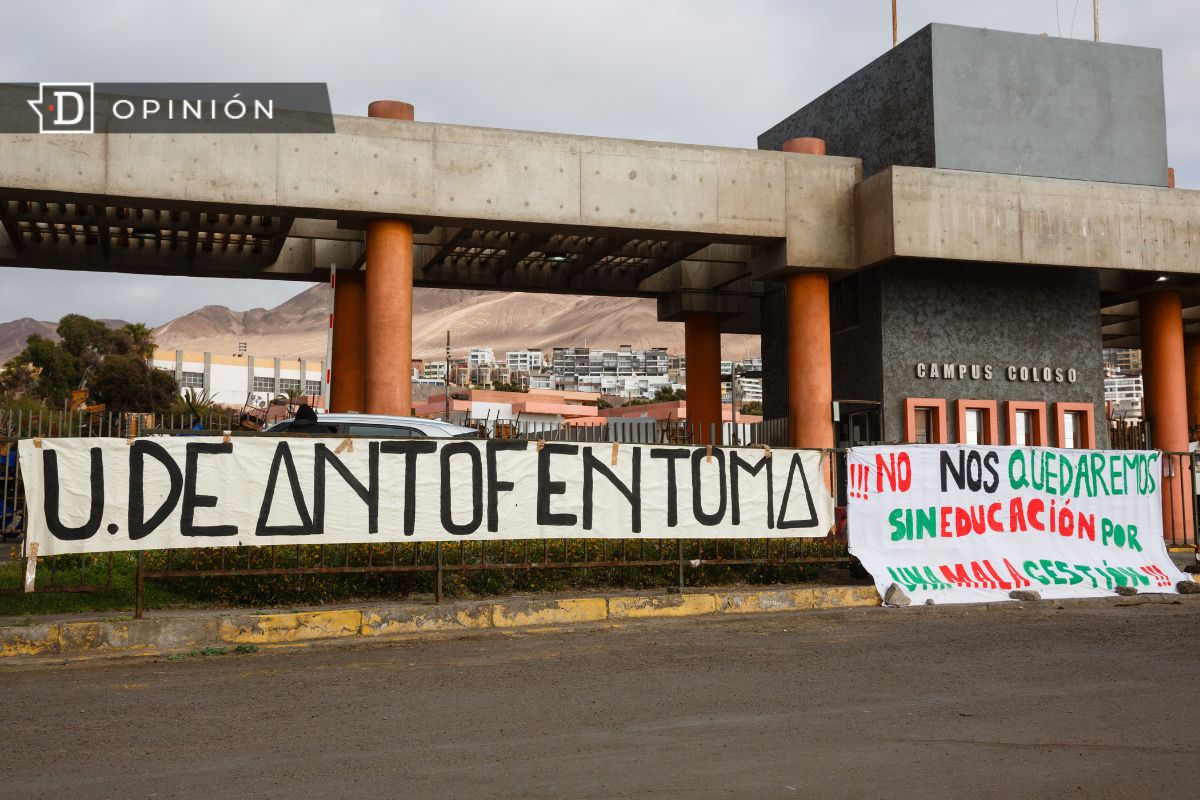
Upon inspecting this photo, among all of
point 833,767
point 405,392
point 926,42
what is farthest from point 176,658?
point 926,42

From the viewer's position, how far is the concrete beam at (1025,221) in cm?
2055

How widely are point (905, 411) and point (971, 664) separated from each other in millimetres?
13943

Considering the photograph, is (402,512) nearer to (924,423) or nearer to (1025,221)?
(924,423)

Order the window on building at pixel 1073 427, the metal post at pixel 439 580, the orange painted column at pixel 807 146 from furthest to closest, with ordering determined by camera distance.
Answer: the window on building at pixel 1073 427 < the orange painted column at pixel 807 146 < the metal post at pixel 439 580

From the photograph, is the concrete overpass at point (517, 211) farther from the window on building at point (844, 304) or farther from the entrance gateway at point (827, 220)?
the window on building at point (844, 304)

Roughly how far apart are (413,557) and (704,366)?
18068 millimetres

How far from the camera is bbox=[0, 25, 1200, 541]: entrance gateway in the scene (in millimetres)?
19172

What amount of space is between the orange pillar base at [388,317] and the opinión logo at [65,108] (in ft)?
16.0

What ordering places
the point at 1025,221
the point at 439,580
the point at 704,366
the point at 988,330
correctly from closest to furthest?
the point at 439,580
the point at 1025,221
the point at 988,330
the point at 704,366

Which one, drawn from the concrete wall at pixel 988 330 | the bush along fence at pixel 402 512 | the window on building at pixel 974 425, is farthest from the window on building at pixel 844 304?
the bush along fence at pixel 402 512

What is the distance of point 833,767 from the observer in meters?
5.55

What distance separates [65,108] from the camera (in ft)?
58.0

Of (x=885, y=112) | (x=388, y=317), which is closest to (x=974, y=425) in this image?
(x=885, y=112)

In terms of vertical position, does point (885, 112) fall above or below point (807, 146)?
above
